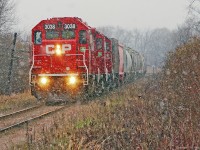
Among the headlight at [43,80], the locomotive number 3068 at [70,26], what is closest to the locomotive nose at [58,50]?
the locomotive number 3068 at [70,26]

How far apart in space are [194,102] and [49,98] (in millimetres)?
8574

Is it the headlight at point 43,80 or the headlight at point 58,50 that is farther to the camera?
the headlight at point 58,50

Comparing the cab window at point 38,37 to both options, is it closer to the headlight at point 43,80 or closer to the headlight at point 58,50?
the headlight at point 58,50

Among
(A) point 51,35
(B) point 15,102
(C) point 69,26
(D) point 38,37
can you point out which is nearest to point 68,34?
(C) point 69,26

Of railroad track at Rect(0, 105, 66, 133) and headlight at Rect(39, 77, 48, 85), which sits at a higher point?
headlight at Rect(39, 77, 48, 85)

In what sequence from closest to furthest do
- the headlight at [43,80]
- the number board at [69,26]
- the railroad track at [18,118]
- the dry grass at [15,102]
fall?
the railroad track at [18,118]
the dry grass at [15,102]
the headlight at [43,80]
the number board at [69,26]

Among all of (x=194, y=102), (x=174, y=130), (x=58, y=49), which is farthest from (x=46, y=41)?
(x=174, y=130)

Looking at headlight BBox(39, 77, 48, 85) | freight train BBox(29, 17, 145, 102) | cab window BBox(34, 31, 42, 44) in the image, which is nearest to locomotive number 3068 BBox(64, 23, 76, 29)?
freight train BBox(29, 17, 145, 102)

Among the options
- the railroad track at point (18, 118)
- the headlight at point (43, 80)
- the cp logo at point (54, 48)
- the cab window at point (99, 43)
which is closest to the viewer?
the railroad track at point (18, 118)

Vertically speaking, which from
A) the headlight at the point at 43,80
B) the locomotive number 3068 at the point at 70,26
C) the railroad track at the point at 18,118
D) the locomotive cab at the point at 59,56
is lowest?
the railroad track at the point at 18,118

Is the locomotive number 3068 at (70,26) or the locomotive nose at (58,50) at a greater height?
the locomotive number 3068 at (70,26)

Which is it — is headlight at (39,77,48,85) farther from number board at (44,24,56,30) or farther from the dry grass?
number board at (44,24,56,30)

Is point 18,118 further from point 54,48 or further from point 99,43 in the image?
point 99,43

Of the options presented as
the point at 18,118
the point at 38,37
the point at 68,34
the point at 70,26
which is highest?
the point at 70,26
